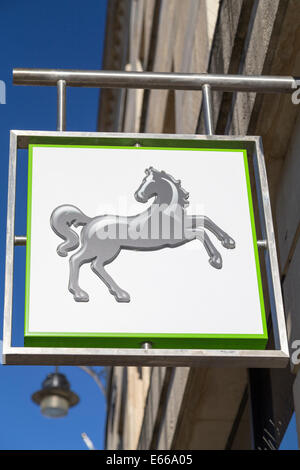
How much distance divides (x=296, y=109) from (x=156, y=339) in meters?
2.49

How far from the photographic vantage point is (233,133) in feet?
24.6

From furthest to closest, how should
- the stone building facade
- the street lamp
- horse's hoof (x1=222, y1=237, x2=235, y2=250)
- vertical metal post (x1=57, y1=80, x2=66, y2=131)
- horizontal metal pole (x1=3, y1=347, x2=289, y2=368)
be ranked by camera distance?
1. the street lamp
2. the stone building facade
3. vertical metal post (x1=57, y1=80, x2=66, y2=131)
4. horse's hoof (x1=222, y1=237, x2=235, y2=250)
5. horizontal metal pole (x1=3, y1=347, x2=289, y2=368)

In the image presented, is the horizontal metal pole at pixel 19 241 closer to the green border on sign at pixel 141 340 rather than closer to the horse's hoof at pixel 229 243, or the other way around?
the green border on sign at pixel 141 340

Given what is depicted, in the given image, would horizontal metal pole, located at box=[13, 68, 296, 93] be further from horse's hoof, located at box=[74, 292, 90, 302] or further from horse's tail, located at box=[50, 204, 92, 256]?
horse's hoof, located at box=[74, 292, 90, 302]

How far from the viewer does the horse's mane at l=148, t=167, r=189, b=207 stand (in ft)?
16.5

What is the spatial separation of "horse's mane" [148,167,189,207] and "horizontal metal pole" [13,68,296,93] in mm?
738

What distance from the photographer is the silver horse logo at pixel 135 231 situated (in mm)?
4707

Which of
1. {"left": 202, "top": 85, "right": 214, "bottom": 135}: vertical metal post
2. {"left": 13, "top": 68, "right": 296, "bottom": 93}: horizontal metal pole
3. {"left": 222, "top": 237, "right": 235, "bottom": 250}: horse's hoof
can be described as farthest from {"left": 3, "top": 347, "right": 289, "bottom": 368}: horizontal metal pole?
{"left": 13, "top": 68, "right": 296, "bottom": 93}: horizontal metal pole

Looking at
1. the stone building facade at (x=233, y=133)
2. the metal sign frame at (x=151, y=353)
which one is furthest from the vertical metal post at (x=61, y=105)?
the stone building facade at (x=233, y=133)

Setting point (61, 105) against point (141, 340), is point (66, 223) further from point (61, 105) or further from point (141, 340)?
point (61, 105)

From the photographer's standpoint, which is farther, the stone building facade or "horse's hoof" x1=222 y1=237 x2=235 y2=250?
the stone building facade
